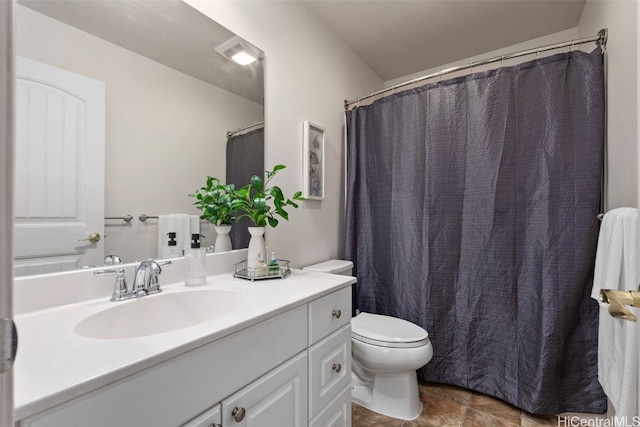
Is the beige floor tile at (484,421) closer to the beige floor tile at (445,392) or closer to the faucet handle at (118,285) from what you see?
the beige floor tile at (445,392)

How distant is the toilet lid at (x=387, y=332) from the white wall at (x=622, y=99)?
41.6 inches

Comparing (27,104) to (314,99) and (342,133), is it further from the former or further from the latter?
(342,133)

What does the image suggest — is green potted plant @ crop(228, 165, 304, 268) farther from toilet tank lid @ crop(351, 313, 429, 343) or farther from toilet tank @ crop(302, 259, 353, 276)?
toilet tank lid @ crop(351, 313, 429, 343)

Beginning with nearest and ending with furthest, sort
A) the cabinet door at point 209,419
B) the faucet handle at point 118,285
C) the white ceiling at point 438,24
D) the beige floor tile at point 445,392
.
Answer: the cabinet door at point 209,419
the faucet handle at point 118,285
the beige floor tile at point 445,392
the white ceiling at point 438,24

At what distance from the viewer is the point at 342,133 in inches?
85.9

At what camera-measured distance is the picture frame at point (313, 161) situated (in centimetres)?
174

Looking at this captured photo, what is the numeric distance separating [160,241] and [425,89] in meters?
1.70

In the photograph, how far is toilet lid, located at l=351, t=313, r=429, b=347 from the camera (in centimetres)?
143

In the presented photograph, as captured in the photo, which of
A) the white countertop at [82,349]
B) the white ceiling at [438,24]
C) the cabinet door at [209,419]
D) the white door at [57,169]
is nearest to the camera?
the white countertop at [82,349]

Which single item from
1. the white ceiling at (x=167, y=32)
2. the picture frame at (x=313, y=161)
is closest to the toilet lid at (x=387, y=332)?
the picture frame at (x=313, y=161)

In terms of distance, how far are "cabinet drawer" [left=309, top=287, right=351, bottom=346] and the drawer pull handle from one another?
1.03 ft

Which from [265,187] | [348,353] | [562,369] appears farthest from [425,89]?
[562,369]

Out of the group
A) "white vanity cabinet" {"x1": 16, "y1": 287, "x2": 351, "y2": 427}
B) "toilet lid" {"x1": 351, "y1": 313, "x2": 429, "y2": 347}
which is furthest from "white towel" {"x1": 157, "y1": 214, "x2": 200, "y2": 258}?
"toilet lid" {"x1": 351, "y1": 313, "x2": 429, "y2": 347}

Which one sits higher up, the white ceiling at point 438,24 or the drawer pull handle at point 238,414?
the white ceiling at point 438,24
